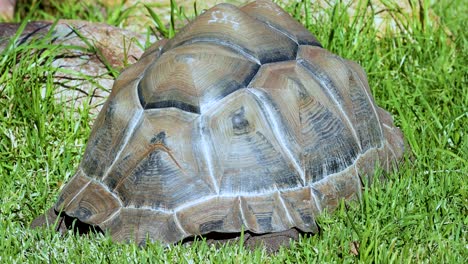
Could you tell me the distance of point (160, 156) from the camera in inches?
143

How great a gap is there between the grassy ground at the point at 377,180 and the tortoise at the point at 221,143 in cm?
12

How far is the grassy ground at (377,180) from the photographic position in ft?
11.8

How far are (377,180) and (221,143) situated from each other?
31.1 inches

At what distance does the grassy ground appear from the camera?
359 cm

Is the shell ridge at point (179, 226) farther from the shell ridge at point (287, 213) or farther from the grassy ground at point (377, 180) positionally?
the shell ridge at point (287, 213)

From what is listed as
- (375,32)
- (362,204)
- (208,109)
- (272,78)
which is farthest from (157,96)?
(375,32)

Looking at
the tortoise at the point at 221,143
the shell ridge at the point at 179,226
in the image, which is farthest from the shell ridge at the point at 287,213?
the shell ridge at the point at 179,226

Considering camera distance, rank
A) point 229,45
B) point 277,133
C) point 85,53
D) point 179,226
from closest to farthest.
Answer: point 179,226 < point 277,133 < point 229,45 < point 85,53

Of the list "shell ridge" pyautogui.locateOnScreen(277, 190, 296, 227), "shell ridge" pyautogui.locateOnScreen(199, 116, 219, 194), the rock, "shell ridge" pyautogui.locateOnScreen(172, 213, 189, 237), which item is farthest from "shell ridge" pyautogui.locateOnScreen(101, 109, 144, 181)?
the rock

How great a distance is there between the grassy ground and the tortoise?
0.39ft

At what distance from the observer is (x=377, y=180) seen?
3965 mm

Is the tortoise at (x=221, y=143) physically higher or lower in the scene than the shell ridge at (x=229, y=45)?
lower

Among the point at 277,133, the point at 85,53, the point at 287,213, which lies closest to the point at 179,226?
the point at 287,213

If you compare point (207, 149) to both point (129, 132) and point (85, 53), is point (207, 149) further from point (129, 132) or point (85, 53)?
→ point (85, 53)
